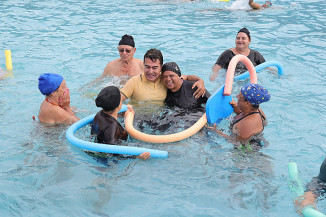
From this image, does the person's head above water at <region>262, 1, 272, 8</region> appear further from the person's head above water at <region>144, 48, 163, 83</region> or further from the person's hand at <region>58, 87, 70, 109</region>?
the person's hand at <region>58, 87, 70, 109</region>

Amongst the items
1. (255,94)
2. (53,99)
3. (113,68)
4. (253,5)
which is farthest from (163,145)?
(253,5)

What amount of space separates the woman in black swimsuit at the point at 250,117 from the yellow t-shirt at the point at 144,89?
162 centimetres

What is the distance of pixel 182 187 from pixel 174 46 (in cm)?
738

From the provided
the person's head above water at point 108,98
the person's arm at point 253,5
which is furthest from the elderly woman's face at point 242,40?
the person's arm at point 253,5

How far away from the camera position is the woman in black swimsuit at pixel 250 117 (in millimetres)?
5316

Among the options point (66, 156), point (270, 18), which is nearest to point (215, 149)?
point (66, 156)

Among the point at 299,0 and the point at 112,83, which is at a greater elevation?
the point at 299,0

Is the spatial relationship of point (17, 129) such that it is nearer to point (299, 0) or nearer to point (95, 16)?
point (95, 16)

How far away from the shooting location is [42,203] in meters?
4.51

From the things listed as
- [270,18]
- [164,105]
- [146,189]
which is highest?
[270,18]

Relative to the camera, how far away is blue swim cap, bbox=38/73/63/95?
558cm

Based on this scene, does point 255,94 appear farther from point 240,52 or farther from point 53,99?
point 240,52

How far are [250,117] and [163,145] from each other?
142 cm

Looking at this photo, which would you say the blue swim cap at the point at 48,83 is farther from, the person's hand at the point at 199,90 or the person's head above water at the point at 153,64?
the person's hand at the point at 199,90
